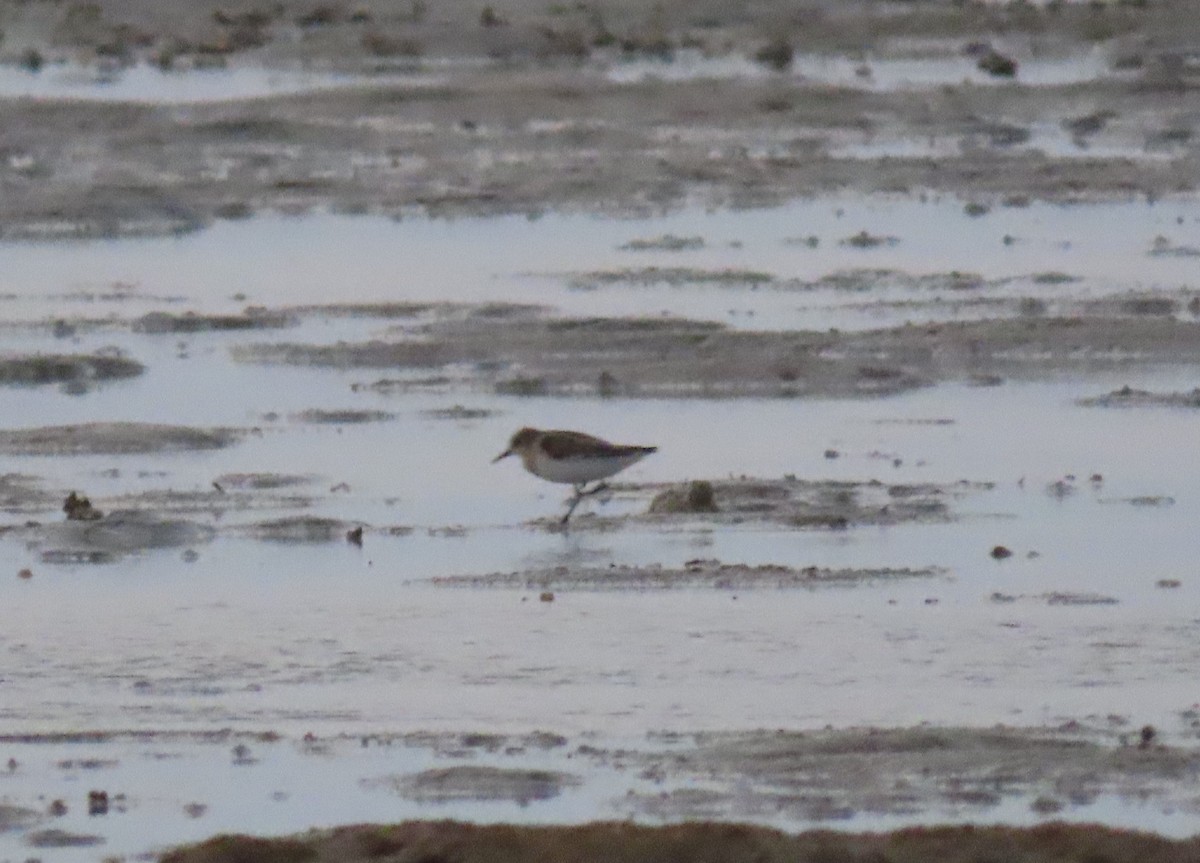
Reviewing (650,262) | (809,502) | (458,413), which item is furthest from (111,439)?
(650,262)

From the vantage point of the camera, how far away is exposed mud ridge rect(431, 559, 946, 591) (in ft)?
38.1

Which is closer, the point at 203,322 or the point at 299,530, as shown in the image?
the point at 299,530

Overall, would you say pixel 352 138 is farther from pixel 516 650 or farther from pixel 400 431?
pixel 516 650

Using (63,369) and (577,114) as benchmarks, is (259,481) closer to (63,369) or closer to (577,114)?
(63,369)

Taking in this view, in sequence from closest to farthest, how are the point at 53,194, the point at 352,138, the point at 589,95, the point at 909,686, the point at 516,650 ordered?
the point at 909,686, the point at 516,650, the point at 53,194, the point at 352,138, the point at 589,95

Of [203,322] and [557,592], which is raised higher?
[203,322]

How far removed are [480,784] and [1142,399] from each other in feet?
24.6

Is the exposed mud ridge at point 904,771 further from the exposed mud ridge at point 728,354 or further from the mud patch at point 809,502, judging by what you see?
the exposed mud ridge at point 728,354

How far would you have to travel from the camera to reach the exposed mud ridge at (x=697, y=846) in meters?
6.93

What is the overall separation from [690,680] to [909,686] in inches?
25.1

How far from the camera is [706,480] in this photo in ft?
44.3

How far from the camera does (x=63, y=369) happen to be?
655 inches

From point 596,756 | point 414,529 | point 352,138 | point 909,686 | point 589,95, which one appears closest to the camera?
point 596,756

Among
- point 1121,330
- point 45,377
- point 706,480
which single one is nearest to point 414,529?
point 706,480
